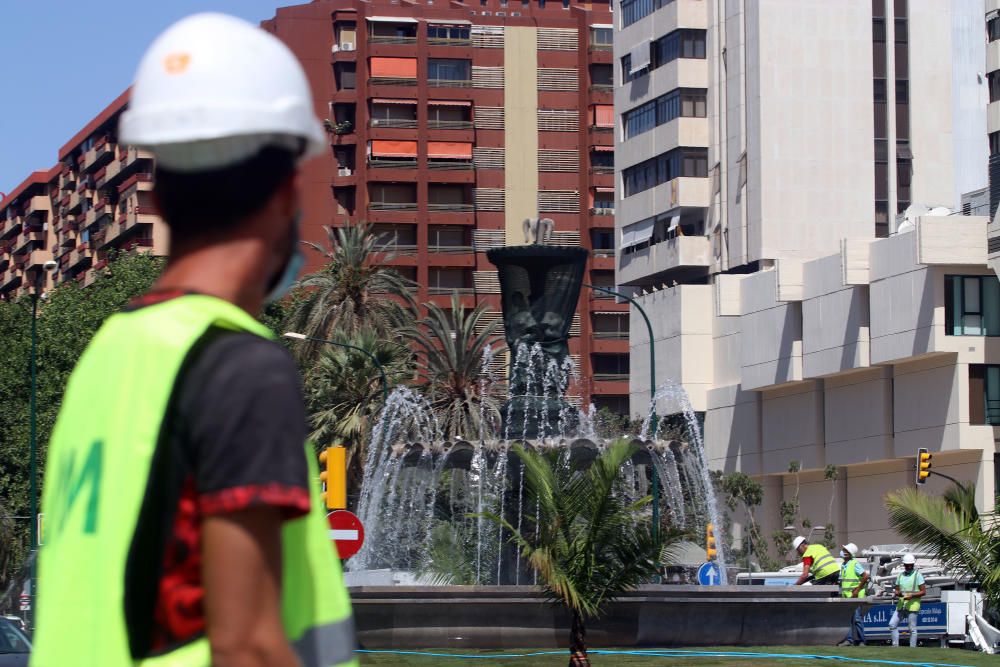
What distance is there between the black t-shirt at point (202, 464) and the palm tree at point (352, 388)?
48.3 m

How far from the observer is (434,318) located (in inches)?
2116

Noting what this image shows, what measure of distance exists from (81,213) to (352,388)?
75.9 metres

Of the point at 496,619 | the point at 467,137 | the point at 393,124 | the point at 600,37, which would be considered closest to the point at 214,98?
the point at 496,619

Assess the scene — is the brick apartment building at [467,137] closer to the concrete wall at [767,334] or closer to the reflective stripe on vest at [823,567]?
the concrete wall at [767,334]

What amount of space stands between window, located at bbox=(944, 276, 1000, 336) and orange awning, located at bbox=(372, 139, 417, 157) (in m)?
39.5

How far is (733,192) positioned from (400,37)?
2651 centimetres

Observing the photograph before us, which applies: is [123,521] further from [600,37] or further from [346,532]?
[600,37]

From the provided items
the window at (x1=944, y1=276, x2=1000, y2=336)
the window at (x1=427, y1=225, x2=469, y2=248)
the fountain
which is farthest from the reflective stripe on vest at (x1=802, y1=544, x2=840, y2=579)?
the window at (x1=427, y1=225, x2=469, y2=248)

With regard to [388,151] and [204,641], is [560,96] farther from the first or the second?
[204,641]

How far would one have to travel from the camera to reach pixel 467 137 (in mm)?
95000

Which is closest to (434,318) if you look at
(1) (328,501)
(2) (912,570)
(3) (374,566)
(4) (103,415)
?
(3) (374,566)

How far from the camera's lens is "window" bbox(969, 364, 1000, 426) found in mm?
60344

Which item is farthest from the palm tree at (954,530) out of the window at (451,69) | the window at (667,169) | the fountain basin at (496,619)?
the window at (451,69)

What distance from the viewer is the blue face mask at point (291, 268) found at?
7.55 feet
